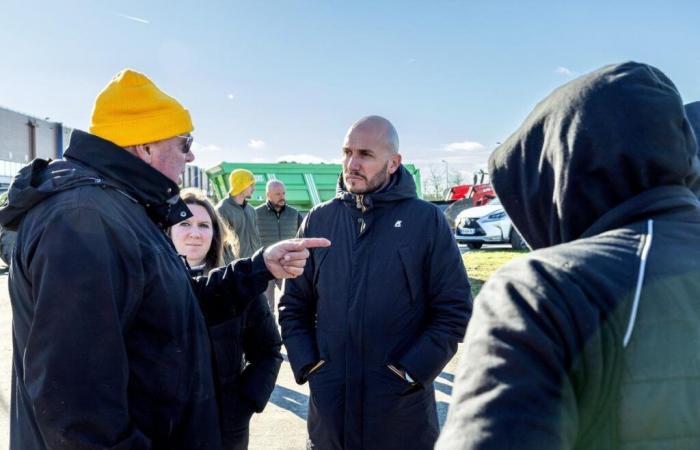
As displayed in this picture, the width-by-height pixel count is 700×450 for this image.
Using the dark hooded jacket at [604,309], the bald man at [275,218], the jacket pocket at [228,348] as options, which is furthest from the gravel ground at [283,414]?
the dark hooded jacket at [604,309]

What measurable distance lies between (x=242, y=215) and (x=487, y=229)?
9.16m

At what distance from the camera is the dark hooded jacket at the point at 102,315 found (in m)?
1.62

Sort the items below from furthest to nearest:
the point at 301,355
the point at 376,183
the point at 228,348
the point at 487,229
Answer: the point at 487,229, the point at 376,183, the point at 301,355, the point at 228,348

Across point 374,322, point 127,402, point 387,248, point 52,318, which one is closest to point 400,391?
point 374,322

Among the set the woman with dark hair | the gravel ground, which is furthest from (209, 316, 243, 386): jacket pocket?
the gravel ground

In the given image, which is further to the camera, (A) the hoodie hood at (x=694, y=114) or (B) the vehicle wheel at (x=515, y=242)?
(B) the vehicle wheel at (x=515, y=242)

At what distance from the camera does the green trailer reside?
68.9 feet

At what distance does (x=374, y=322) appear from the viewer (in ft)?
9.21

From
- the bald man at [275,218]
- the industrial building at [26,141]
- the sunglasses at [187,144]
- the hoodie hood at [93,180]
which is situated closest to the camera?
the hoodie hood at [93,180]

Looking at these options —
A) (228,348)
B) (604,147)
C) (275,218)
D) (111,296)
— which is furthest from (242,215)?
(604,147)

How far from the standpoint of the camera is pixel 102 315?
164 centimetres

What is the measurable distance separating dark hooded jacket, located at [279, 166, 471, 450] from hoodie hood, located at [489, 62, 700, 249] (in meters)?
1.62

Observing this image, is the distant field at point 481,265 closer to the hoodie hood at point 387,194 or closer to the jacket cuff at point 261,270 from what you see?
the hoodie hood at point 387,194

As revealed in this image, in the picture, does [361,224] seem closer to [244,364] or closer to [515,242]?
[244,364]
